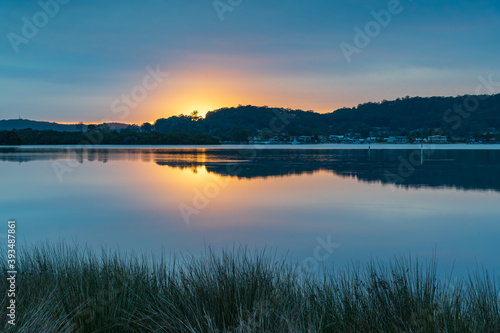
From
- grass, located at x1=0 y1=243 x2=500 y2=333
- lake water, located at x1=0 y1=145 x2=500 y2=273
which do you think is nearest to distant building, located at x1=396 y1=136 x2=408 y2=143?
lake water, located at x1=0 y1=145 x2=500 y2=273

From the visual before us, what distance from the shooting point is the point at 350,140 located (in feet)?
442

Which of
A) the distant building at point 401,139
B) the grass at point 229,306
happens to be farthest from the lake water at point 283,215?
the distant building at point 401,139

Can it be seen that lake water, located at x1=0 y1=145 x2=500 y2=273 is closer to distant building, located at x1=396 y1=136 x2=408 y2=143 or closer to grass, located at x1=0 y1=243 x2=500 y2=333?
grass, located at x1=0 y1=243 x2=500 y2=333

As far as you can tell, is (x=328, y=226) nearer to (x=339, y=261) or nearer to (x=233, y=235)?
(x=233, y=235)

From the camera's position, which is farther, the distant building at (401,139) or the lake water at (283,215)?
the distant building at (401,139)

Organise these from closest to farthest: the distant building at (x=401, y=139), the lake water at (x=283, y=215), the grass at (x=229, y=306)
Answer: the grass at (x=229, y=306) < the lake water at (x=283, y=215) < the distant building at (x=401, y=139)

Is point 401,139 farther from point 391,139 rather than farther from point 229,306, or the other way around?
point 229,306

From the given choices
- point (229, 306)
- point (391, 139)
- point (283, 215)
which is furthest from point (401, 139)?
point (229, 306)

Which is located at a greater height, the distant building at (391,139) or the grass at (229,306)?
the grass at (229,306)

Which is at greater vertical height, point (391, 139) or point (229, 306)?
point (229, 306)

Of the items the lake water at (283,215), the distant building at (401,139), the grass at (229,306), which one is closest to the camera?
the grass at (229,306)

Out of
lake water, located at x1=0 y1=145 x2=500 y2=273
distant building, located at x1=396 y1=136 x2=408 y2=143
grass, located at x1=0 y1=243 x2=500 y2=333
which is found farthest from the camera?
distant building, located at x1=396 y1=136 x2=408 y2=143

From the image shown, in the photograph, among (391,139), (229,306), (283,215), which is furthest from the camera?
(391,139)

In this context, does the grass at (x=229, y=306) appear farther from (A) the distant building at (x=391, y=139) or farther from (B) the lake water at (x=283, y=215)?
(A) the distant building at (x=391, y=139)
